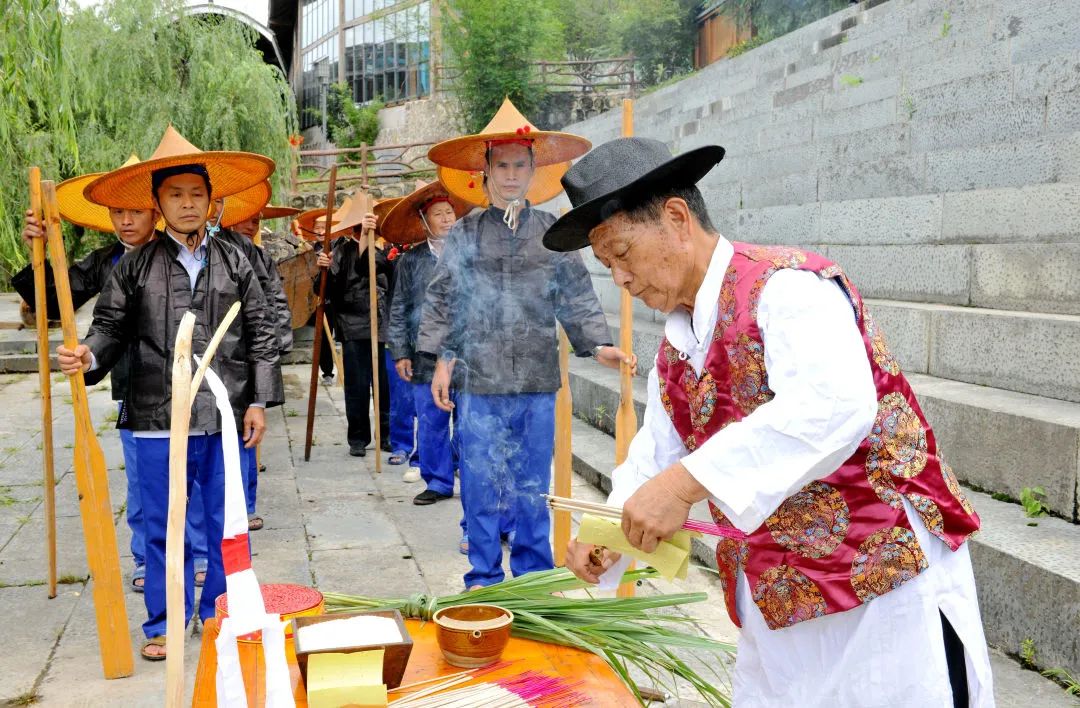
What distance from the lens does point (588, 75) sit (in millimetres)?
26219

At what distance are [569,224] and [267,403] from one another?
2.58 metres

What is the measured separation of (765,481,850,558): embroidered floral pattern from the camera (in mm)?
1842

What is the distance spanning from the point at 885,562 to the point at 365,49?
38.9 m

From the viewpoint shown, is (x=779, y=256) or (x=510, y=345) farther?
(x=510, y=345)

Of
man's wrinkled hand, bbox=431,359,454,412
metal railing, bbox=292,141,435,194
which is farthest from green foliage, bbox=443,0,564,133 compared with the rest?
man's wrinkled hand, bbox=431,359,454,412

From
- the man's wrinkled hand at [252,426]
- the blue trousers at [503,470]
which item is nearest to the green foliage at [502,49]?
the blue trousers at [503,470]

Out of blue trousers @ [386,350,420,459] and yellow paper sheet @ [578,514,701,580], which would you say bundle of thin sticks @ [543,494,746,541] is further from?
blue trousers @ [386,350,420,459]

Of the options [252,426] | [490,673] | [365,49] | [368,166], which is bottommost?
[490,673]

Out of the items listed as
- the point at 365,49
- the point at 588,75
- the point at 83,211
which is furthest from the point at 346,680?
the point at 365,49

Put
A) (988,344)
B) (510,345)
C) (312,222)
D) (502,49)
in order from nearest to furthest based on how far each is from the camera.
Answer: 1. (510,345)
2. (988,344)
3. (312,222)
4. (502,49)

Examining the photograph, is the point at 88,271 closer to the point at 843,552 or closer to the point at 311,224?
the point at 843,552

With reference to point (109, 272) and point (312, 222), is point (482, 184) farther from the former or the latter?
point (312, 222)

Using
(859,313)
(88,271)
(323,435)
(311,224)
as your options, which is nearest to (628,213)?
(859,313)

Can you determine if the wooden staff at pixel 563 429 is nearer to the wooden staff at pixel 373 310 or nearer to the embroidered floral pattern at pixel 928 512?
the embroidered floral pattern at pixel 928 512
